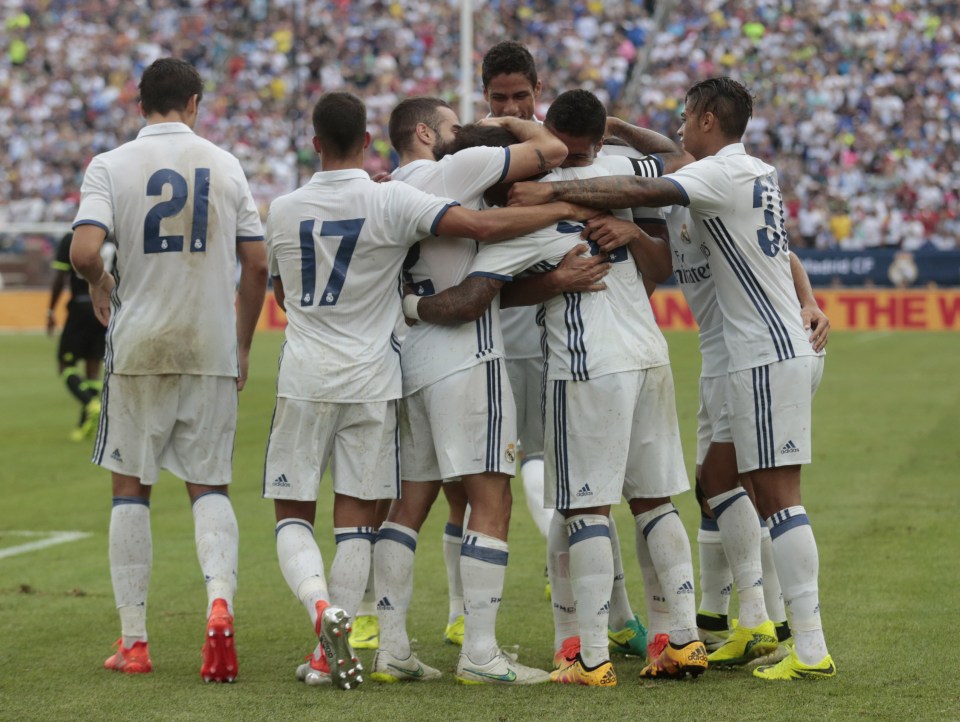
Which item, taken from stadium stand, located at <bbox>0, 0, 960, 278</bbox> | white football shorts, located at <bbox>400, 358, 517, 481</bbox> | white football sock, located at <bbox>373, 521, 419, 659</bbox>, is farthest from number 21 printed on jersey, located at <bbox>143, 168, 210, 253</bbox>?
stadium stand, located at <bbox>0, 0, 960, 278</bbox>

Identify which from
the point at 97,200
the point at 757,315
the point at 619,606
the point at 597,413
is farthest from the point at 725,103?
the point at 97,200

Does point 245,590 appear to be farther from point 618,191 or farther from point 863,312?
point 863,312

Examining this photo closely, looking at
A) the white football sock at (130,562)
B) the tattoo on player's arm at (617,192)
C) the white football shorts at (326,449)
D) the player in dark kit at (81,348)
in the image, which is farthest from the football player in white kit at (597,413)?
the player in dark kit at (81,348)

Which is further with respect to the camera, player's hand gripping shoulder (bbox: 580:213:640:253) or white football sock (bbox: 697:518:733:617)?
white football sock (bbox: 697:518:733:617)

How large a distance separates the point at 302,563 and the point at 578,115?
6.53ft

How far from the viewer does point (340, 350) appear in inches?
205

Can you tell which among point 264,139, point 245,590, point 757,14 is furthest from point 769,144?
point 245,590

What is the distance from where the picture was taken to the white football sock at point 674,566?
16.9 feet

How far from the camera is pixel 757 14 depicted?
109 feet

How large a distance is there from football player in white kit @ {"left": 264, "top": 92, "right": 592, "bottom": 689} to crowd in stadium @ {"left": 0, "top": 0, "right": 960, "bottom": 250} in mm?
24475

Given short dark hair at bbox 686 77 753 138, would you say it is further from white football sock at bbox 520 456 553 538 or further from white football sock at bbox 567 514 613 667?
white football sock at bbox 520 456 553 538

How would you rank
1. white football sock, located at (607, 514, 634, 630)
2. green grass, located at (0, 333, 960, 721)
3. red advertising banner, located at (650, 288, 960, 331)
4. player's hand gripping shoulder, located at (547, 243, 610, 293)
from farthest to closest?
red advertising banner, located at (650, 288, 960, 331), white football sock, located at (607, 514, 634, 630), player's hand gripping shoulder, located at (547, 243, 610, 293), green grass, located at (0, 333, 960, 721)

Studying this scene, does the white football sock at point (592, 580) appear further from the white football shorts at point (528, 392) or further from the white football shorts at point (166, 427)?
the white football shorts at point (166, 427)

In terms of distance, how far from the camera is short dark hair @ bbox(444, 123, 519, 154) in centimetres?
532
